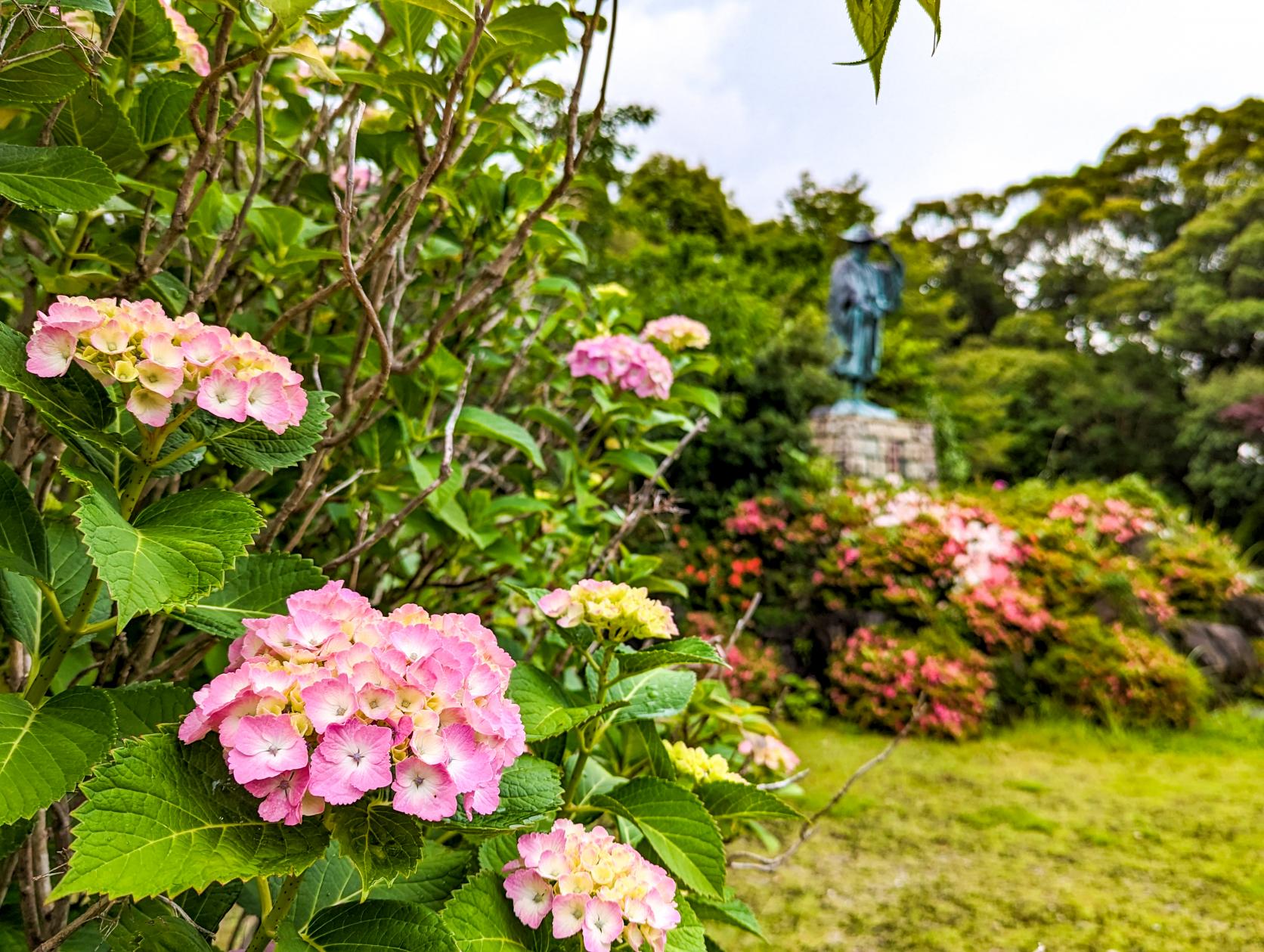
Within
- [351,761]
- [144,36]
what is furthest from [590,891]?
[144,36]

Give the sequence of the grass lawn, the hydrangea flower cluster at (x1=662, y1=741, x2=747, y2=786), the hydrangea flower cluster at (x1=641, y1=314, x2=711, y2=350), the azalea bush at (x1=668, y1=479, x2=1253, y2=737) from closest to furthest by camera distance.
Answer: the hydrangea flower cluster at (x1=662, y1=741, x2=747, y2=786) < the hydrangea flower cluster at (x1=641, y1=314, x2=711, y2=350) < the grass lawn < the azalea bush at (x1=668, y1=479, x2=1253, y2=737)

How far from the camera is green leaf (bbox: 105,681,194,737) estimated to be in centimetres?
66

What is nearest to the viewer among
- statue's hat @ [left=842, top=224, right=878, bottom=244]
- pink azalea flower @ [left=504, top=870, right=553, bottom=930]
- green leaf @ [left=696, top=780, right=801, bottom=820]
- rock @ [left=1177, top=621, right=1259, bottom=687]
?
pink azalea flower @ [left=504, top=870, right=553, bottom=930]

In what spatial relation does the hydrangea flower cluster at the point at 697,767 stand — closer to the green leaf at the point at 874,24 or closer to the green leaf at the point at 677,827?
the green leaf at the point at 677,827

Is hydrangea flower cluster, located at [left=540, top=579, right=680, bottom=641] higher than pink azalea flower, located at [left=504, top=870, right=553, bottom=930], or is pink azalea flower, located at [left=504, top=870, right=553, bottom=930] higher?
hydrangea flower cluster, located at [left=540, top=579, right=680, bottom=641]

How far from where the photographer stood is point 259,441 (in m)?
0.66

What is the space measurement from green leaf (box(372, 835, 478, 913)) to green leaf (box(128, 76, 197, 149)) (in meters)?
0.80

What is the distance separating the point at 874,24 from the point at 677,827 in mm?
747

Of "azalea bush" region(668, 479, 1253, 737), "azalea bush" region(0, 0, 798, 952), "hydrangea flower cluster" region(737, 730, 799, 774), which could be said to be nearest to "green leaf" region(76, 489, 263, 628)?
"azalea bush" region(0, 0, 798, 952)

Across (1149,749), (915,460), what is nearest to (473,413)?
(1149,749)

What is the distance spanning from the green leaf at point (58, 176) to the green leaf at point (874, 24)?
2.07 ft

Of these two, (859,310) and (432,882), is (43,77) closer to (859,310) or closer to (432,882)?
(432,882)

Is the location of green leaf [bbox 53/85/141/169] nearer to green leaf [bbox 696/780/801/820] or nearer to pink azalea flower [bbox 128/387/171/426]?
pink azalea flower [bbox 128/387/171/426]

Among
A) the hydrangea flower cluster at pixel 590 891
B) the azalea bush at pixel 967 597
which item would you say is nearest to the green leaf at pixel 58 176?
the hydrangea flower cluster at pixel 590 891
